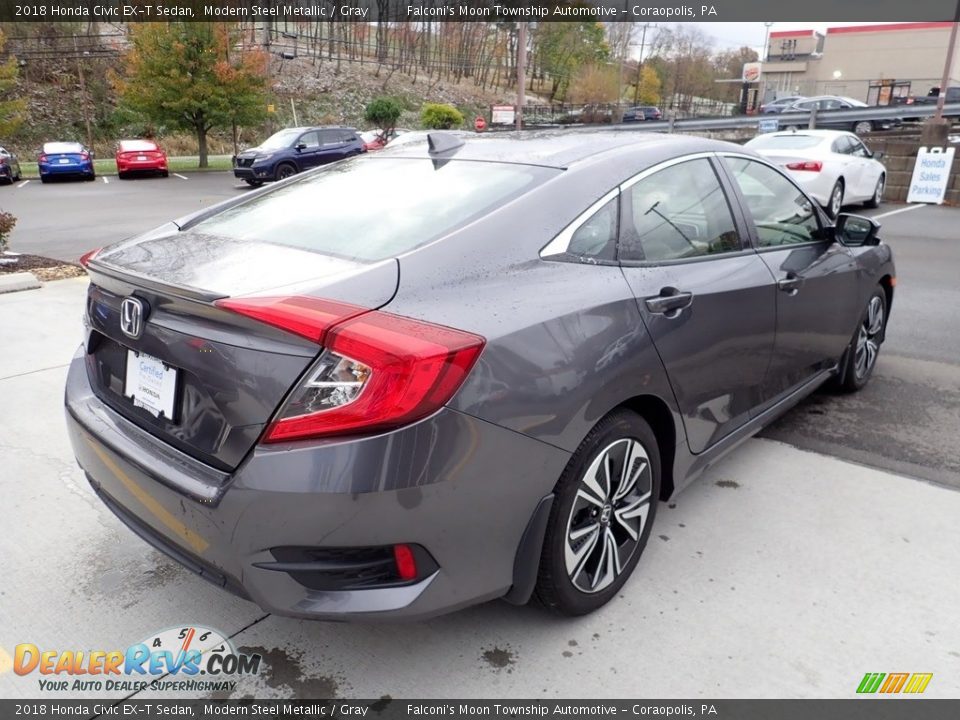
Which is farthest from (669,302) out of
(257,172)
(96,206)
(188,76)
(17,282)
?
(188,76)

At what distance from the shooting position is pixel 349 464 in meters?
1.78

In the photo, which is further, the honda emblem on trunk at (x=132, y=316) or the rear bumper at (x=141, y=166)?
the rear bumper at (x=141, y=166)

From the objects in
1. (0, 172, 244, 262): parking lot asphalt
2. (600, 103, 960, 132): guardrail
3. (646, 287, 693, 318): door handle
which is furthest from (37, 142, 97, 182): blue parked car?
(646, 287, 693, 318): door handle

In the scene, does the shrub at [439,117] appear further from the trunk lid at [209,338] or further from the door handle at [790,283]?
the trunk lid at [209,338]

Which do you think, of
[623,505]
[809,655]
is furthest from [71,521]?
[809,655]

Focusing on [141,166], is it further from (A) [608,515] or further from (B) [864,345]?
(A) [608,515]

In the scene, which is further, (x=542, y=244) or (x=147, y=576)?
(x=147, y=576)

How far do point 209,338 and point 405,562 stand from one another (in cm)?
79

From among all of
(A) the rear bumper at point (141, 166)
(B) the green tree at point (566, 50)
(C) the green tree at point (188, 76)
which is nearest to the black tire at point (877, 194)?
(A) the rear bumper at point (141, 166)

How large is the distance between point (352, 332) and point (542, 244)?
30.6 inches

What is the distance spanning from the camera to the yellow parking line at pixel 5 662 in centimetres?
225

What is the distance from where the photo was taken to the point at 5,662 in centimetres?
228

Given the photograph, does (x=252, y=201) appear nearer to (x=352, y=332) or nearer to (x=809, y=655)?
(x=352, y=332)

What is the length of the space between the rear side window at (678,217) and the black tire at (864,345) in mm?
1660
